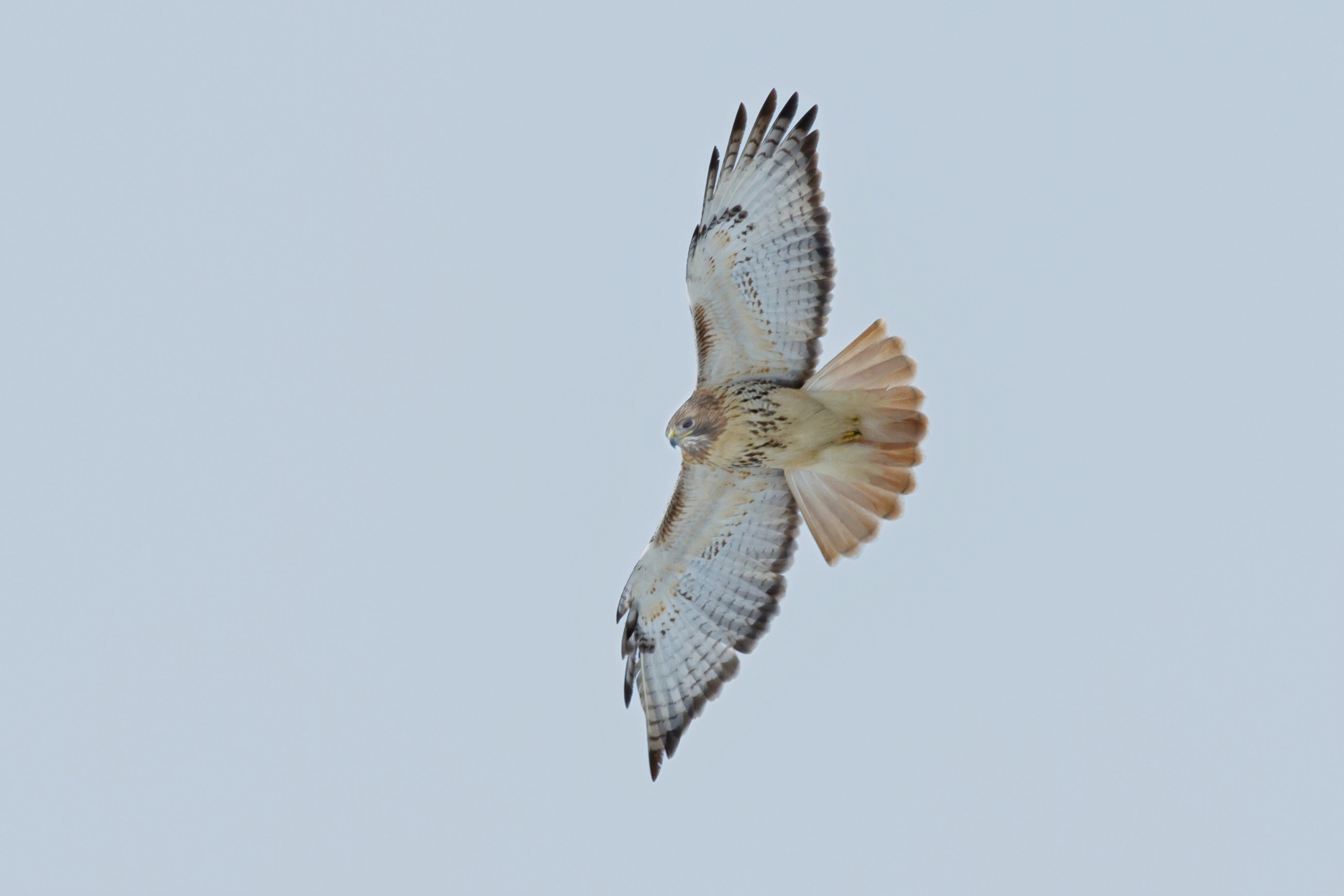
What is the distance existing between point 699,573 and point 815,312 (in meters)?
1.74

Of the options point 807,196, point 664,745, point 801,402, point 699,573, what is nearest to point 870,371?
point 801,402

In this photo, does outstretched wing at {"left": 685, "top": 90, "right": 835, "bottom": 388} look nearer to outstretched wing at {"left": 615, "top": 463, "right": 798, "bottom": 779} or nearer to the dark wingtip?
the dark wingtip

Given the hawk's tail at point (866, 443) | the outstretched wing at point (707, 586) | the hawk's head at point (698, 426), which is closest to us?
the hawk's tail at point (866, 443)

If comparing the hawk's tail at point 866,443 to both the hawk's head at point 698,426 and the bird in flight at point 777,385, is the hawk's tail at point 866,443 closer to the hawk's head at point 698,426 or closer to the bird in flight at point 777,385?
the bird in flight at point 777,385

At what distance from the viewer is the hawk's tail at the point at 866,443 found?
8.16 metres

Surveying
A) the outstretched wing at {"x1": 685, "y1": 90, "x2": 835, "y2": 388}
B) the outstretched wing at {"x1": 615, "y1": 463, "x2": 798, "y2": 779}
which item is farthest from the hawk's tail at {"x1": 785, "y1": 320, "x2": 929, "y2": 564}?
the outstretched wing at {"x1": 615, "y1": 463, "x2": 798, "y2": 779}

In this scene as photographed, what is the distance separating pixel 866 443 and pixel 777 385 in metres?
0.58

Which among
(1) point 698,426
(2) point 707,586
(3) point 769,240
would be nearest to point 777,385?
(1) point 698,426

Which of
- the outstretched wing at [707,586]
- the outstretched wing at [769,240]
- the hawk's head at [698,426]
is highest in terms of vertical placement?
the outstretched wing at [769,240]

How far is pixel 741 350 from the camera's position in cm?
852

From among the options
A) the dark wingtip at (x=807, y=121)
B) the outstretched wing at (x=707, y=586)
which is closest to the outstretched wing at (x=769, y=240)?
the dark wingtip at (x=807, y=121)

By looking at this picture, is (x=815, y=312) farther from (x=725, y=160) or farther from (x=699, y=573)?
(x=699, y=573)

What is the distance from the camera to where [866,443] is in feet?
27.3

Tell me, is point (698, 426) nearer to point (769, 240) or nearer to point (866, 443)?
point (866, 443)
